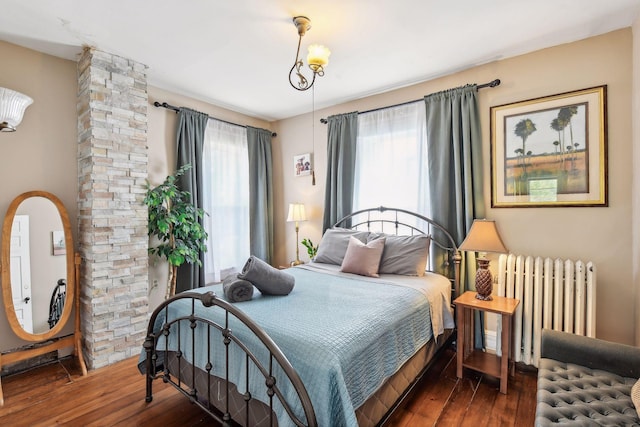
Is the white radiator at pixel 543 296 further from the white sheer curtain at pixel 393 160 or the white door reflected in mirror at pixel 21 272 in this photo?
the white door reflected in mirror at pixel 21 272

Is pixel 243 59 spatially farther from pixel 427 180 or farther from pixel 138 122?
pixel 427 180

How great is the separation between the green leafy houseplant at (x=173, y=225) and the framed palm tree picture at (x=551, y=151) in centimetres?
299

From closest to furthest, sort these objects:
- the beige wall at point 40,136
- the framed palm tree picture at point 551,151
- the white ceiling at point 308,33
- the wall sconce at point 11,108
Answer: the white ceiling at point 308,33 → the wall sconce at point 11,108 → the framed palm tree picture at point 551,151 → the beige wall at point 40,136

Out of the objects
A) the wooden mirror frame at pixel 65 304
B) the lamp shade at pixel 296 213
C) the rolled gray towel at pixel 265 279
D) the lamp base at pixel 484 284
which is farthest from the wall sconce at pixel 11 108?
the lamp base at pixel 484 284

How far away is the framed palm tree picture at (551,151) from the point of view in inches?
91.9

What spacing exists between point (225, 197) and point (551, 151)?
3.48 metres

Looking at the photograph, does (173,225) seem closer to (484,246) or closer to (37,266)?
(37,266)

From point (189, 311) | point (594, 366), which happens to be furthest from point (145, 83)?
point (594, 366)

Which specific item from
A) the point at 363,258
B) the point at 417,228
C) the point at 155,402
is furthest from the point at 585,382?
the point at 155,402

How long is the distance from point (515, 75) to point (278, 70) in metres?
2.15

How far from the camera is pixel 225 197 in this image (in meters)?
3.98

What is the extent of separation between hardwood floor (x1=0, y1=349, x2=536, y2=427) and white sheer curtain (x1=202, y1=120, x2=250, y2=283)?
1.56 metres

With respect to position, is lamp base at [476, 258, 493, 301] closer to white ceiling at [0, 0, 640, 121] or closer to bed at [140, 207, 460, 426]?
bed at [140, 207, 460, 426]

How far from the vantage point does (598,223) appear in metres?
2.33
